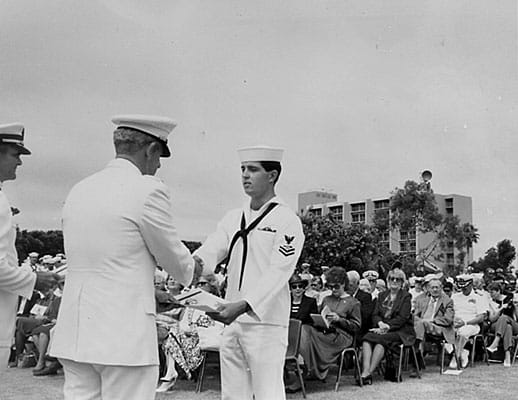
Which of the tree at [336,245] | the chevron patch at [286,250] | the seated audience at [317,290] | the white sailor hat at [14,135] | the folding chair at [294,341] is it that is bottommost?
the folding chair at [294,341]

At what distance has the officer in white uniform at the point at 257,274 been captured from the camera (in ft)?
12.8

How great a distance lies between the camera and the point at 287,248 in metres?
4.01

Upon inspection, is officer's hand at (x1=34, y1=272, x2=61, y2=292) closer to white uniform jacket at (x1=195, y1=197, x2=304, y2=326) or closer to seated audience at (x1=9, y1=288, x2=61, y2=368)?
white uniform jacket at (x1=195, y1=197, x2=304, y2=326)

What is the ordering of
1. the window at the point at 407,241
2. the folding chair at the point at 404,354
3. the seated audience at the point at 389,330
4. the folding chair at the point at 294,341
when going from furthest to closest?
the window at the point at 407,241, the folding chair at the point at 404,354, the seated audience at the point at 389,330, the folding chair at the point at 294,341

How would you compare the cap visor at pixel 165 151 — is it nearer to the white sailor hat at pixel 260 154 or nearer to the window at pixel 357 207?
Answer: the white sailor hat at pixel 260 154

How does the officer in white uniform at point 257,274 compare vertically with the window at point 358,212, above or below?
below

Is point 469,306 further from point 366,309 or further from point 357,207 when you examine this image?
point 357,207

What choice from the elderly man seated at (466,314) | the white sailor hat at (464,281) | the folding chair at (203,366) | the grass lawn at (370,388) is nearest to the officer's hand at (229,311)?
the grass lawn at (370,388)

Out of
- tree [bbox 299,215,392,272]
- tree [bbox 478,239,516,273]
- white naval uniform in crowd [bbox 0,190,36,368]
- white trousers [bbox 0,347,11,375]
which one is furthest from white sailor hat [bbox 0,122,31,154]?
tree [bbox 478,239,516,273]

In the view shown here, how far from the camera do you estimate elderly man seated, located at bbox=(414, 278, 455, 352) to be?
1029 centimetres

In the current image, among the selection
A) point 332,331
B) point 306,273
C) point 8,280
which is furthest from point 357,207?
point 8,280

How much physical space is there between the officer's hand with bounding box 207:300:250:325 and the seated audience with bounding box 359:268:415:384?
18.3 ft

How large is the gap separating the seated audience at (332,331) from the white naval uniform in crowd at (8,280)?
212 inches

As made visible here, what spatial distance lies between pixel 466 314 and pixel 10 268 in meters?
9.35
